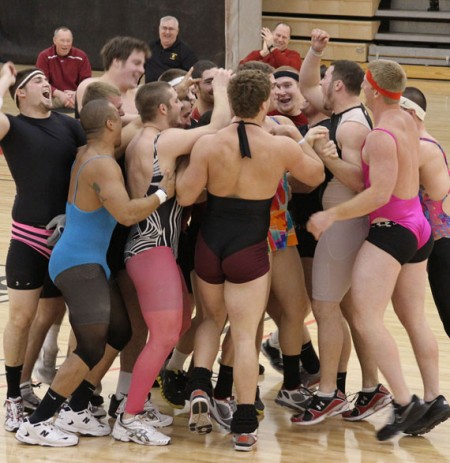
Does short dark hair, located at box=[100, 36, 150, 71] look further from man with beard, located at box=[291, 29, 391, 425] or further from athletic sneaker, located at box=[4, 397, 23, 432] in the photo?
athletic sneaker, located at box=[4, 397, 23, 432]

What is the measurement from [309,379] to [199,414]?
1223mm

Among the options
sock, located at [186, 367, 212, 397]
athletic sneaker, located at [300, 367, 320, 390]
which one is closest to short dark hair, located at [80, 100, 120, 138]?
sock, located at [186, 367, 212, 397]

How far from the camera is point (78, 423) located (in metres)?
5.52

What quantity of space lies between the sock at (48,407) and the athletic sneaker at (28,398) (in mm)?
406

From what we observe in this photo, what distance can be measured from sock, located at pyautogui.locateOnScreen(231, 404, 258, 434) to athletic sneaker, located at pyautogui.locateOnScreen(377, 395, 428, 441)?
2.31ft

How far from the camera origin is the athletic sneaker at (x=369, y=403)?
5832 mm

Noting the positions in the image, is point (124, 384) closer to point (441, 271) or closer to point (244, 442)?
point (244, 442)

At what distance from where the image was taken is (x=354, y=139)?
556 cm

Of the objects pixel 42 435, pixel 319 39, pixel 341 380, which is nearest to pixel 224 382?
pixel 341 380

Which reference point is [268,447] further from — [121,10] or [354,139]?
[121,10]

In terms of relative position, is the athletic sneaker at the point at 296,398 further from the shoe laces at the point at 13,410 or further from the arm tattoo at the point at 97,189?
the arm tattoo at the point at 97,189

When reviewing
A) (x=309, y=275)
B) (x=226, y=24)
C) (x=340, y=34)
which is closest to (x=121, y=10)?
(x=226, y=24)

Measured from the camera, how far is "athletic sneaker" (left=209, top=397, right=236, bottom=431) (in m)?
5.70

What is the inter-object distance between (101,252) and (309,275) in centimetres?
137
